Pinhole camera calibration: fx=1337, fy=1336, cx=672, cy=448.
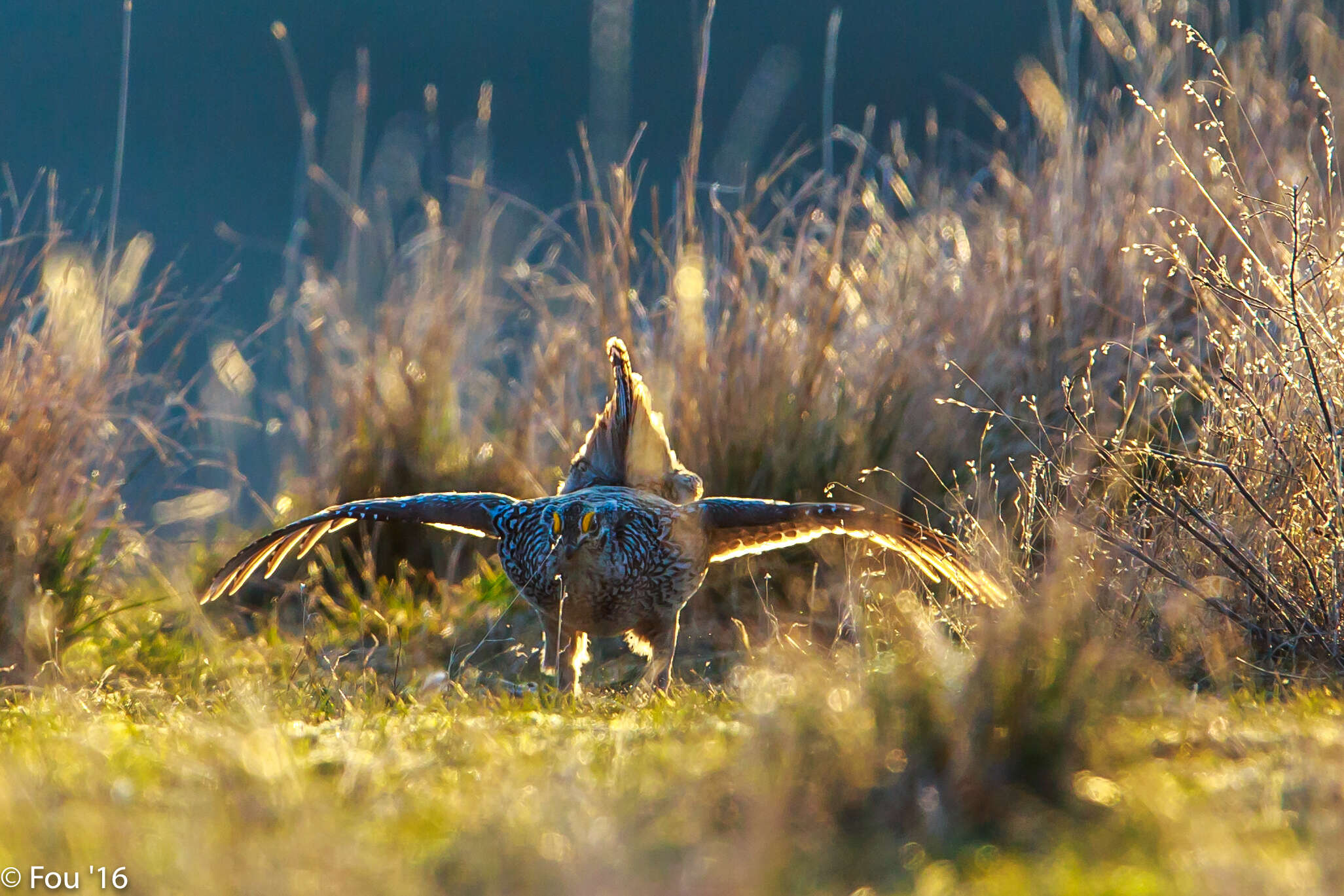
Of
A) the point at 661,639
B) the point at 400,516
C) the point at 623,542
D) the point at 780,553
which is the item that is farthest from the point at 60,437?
the point at 780,553

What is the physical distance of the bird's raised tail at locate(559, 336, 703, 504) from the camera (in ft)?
18.8

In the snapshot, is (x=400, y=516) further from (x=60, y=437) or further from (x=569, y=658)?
(x=60, y=437)

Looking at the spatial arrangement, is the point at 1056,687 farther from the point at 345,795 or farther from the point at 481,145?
the point at 481,145

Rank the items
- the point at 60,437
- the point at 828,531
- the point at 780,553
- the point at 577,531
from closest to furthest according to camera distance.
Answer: the point at 577,531 → the point at 828,531 → the point at 60,437 → the point at 780,553

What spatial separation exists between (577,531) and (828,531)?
97 centimetres

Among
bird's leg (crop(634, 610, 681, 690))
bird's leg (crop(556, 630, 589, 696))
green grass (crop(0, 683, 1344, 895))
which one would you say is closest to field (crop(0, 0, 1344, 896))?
green grass (crop(0, 683, 1344, 895))

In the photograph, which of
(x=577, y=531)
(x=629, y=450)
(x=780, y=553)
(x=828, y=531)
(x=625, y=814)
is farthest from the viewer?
(x=780, y=553)

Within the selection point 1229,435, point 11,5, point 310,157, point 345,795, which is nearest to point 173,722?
point 345,795

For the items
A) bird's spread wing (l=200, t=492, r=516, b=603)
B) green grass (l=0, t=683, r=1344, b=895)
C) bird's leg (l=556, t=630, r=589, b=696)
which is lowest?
bird's leg (l=556, t=630, r=589, b=696)

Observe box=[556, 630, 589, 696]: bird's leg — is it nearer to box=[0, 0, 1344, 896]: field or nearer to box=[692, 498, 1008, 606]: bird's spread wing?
box=[0, 0, 1344, 896]: field

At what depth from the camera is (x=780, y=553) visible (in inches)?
251

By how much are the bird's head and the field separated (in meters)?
0.57

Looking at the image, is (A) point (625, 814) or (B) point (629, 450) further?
(B) point (629, 450)

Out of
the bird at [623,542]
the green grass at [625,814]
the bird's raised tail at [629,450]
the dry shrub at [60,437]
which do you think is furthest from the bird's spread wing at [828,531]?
the dry shrub at [60,437]
